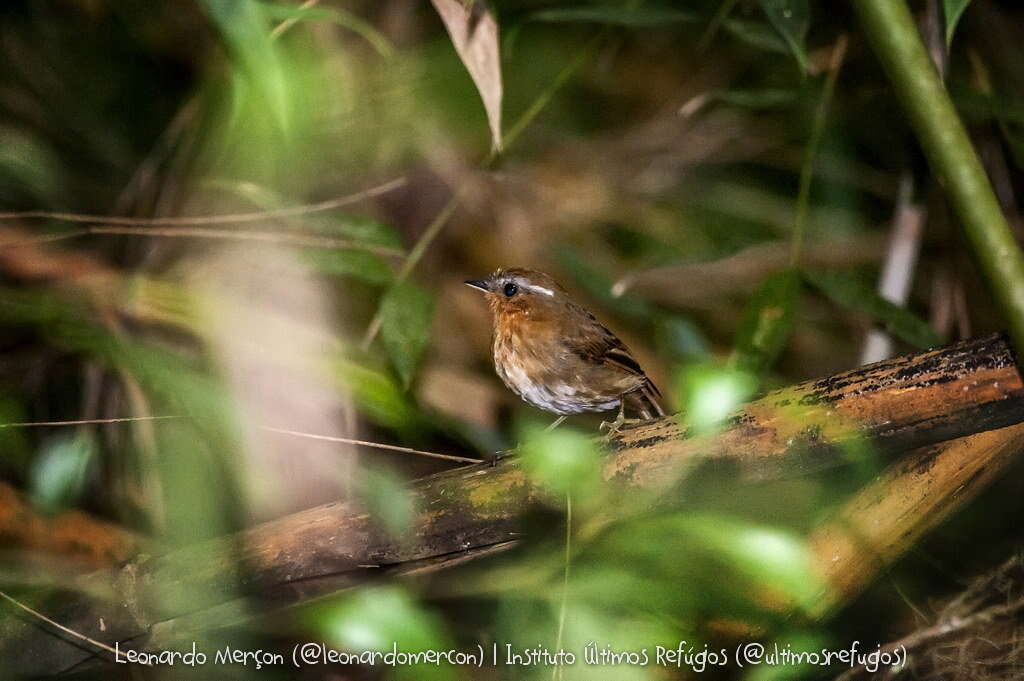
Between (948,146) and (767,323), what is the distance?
0.70 m

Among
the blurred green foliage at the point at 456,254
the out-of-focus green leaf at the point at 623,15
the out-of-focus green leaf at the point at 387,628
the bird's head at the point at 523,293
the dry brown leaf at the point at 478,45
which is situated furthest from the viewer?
the out-of-focus green leaf at the point at 623,15

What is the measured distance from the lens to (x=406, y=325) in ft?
7.03

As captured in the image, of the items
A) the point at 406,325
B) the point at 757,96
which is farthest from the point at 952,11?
the point at 406,325

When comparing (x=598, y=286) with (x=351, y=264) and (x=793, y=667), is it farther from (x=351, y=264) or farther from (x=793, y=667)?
(x=793, y=667)

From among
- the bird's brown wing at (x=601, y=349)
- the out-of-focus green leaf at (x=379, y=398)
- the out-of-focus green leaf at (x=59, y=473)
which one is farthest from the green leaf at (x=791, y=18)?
the out-of-focus green leaf at (x=59, y=473)

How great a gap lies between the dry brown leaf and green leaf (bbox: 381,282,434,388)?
465 mm

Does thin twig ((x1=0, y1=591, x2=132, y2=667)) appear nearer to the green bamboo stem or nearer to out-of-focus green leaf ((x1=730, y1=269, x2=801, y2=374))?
out-of-focus green leaf ((x1=730, y1=269, x2=801, y2=374))

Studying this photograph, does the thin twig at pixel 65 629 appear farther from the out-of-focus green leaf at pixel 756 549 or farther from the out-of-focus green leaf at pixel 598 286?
the out-of-focus green leaf at pixel 598 286

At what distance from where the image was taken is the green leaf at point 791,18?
2.06 metres

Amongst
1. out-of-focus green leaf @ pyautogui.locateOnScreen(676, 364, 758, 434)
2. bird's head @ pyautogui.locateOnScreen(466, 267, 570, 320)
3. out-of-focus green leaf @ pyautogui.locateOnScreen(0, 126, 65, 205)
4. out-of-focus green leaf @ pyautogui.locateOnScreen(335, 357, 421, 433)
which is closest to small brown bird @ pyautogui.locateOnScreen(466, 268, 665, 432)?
bird's head @ pyautogui.locateOnScreen(466, 267, 570, 320)

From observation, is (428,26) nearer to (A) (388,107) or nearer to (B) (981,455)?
(A) (388,107)

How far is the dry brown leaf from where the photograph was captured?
1808 millimetres

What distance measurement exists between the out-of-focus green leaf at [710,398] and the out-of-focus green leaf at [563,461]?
0.20m

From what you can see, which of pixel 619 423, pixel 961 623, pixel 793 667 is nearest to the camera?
pixel 793 667
